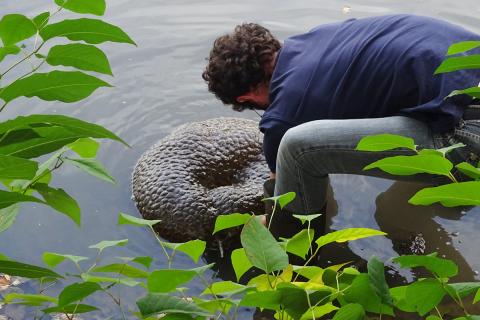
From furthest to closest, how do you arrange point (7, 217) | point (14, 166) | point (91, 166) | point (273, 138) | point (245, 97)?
point (245, 97)
point (273, 138)
point (91, 166)
point (7, 217)
point (14, 166)

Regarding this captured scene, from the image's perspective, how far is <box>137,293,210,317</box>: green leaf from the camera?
1.24 m

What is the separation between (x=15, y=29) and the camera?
1.33m

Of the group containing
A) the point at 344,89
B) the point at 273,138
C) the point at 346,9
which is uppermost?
the point at 344,89

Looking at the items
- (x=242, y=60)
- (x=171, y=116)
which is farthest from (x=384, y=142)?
(x=171, y=116)

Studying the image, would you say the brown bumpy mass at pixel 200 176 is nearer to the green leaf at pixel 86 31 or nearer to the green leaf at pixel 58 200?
the green leaf at pixel 58 200

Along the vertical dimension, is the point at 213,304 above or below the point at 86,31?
A: below

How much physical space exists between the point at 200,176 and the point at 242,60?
945 millimetres

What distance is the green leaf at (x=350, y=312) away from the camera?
1275mm

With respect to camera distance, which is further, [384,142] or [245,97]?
[245,97]

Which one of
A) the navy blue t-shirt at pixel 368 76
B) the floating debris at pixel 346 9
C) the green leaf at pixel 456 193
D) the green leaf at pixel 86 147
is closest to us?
the green leaf at pixel 456 193

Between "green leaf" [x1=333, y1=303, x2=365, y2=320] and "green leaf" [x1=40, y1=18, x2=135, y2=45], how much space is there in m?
0.60

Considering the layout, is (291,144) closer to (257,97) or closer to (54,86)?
(257,97)

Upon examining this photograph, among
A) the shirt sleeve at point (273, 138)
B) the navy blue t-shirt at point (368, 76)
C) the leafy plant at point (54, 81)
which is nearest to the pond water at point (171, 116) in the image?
the shirt sleeve at point (273, 138)

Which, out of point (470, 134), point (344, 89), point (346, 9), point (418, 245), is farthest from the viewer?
point (346, 9)
